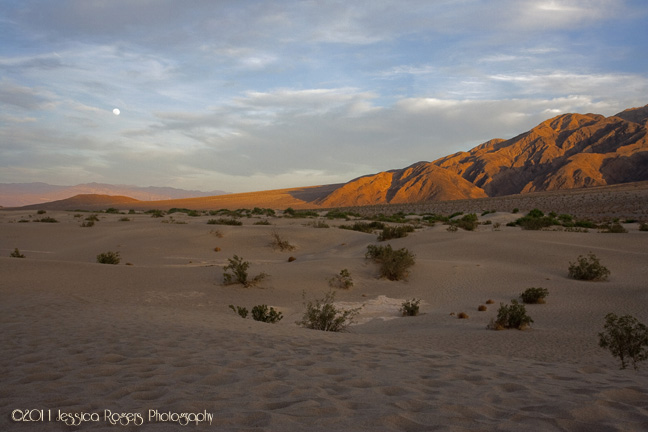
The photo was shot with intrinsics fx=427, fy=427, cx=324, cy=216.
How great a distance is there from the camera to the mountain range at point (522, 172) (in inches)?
3421

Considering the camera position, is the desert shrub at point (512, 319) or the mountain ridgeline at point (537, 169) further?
the mountain ridgeline at point (537, 169)

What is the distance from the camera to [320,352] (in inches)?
226

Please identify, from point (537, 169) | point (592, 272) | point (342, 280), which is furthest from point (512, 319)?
point (537, 169)

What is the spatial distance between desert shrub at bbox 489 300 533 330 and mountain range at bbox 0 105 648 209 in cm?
8389

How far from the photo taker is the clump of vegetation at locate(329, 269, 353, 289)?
12.7 meters

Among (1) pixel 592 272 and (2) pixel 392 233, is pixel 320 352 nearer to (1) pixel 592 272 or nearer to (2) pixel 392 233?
(1) pixel 592 272

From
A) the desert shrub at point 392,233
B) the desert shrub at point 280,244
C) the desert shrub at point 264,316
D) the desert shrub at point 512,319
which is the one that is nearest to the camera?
the desert shrub at point 512,319

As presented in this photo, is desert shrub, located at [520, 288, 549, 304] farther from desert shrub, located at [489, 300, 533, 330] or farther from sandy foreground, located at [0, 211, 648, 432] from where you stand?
desert shrub, located at [489, 300, 533, 330]

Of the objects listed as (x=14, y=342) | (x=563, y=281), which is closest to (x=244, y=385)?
(x=14, y=342)

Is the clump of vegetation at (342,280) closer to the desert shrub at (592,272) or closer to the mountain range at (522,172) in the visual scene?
the desert shrub at (592,272)

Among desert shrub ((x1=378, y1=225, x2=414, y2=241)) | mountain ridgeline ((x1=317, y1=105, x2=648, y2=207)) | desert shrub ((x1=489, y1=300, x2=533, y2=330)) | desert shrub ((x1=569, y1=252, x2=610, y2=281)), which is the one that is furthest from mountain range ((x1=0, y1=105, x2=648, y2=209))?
desert shrub ((x1=489, y1=300, x2=533, y2=330))

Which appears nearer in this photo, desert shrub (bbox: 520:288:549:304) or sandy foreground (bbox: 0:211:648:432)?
sandy foreground (bbox: 0:211:648:432)

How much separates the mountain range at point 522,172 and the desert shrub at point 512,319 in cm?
8389

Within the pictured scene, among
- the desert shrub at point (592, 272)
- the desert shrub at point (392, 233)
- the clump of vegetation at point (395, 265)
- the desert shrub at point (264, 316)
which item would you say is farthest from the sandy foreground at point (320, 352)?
the desert shrub at point (392, 233)
